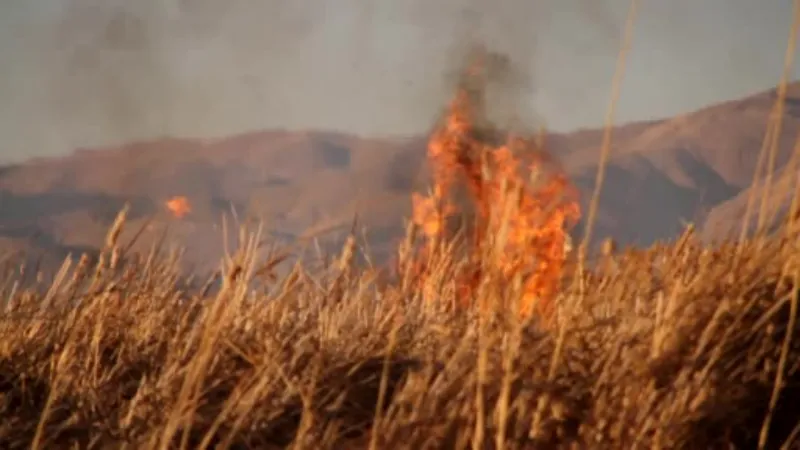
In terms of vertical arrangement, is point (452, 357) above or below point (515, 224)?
below

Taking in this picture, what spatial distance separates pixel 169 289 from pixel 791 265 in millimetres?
1670

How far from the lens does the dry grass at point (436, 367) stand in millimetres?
1907

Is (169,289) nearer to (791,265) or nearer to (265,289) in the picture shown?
(265,289)

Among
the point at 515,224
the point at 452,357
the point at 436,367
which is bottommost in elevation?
the point at 436,367

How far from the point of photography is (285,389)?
A: 89.2 inches

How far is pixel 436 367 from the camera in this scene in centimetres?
239

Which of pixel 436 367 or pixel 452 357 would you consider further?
pixel 436 367

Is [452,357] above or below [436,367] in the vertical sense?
above

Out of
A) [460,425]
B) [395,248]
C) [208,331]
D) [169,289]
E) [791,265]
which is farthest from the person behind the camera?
[395,248]

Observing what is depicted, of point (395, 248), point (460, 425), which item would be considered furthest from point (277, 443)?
point (395, 248)

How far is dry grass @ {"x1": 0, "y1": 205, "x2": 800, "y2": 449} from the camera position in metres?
1.91

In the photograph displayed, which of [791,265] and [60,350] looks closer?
[791,265]

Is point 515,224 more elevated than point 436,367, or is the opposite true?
point 515,224

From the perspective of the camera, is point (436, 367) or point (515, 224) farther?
point (436, 367)
